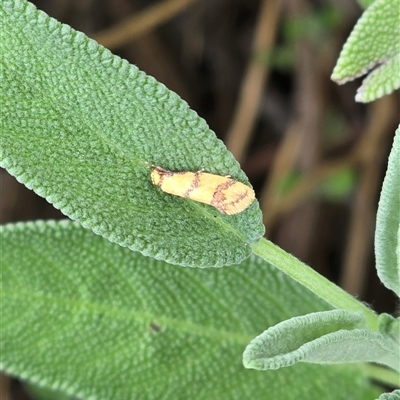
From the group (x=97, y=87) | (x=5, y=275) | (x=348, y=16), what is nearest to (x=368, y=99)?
(x=97, y=87)

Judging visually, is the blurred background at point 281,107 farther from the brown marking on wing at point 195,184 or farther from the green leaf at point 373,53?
the brown marking on wing at point 195,184

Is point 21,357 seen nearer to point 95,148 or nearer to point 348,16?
point 95,148

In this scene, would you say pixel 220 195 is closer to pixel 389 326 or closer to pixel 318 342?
pixel 318 342

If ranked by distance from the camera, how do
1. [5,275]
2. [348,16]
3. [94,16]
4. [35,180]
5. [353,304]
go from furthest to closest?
[94,16], [348,16], [5,275], [353,304], [35,180]

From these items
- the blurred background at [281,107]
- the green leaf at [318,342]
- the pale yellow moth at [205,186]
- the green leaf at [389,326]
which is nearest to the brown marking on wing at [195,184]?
the pale yellow moth at [205,186]

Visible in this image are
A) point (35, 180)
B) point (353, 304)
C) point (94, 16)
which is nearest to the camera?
point (35, 180)


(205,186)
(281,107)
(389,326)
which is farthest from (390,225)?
(281,107)
